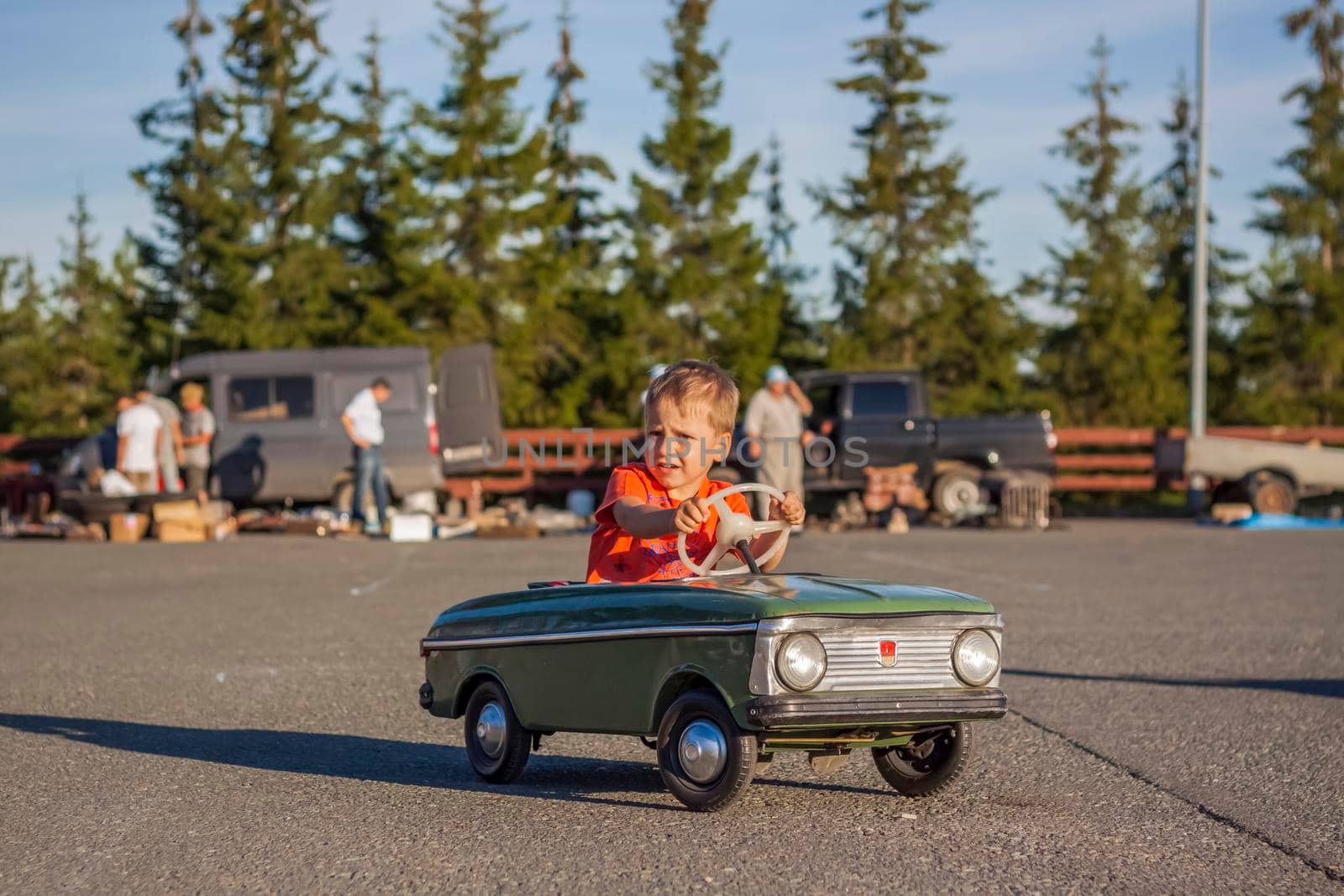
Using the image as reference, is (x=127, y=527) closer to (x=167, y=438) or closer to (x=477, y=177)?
(x=167, y=438)

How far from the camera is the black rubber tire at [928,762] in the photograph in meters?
5.12

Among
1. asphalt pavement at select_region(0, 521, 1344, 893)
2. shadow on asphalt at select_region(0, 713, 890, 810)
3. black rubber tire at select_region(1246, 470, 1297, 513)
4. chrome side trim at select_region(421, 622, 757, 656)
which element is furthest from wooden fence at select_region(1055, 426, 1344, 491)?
chrome side trim at select_region(421, 622, 757, 656)

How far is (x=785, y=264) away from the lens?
144 ft

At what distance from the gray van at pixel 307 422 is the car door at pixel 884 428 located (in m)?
5.97

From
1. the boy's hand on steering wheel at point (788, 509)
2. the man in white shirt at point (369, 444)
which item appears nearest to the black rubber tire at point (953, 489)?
the man in white shirt at point (369, 444)

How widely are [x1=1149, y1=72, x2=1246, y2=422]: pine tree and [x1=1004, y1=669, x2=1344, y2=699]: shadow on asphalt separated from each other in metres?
32.7

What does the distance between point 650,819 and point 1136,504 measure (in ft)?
106

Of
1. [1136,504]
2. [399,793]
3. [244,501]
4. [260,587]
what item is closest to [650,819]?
[399,793]

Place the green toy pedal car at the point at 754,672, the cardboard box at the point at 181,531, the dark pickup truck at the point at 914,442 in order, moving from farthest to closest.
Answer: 1. the dark pickup truck at the point at 914,442
2. the cardboard box at the point at 181,531
3. the green toy pedal car at the point at 754,672

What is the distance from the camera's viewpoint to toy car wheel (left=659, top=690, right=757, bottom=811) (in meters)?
4.70

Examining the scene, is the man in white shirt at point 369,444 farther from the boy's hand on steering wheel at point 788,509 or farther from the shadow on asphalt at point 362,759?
the boy's hand on steering wheel at point 788,509

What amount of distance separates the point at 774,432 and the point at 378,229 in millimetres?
22305

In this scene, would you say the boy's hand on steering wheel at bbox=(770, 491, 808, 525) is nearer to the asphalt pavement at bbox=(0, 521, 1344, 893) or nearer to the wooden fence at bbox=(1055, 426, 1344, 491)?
the asphalt pavement at bbox=(0, 521, 1344, 893)

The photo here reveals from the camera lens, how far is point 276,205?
39.6 metres
